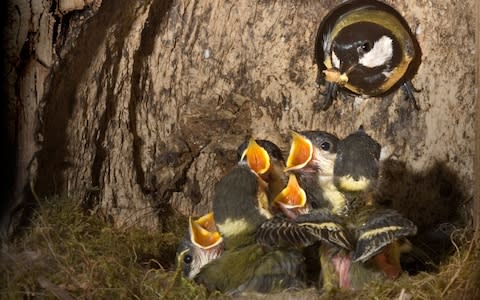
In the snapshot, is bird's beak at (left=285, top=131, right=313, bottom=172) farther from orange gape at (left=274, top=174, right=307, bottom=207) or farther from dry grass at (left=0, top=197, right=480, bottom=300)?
dry grass at (left=0, top=197, right=480, bottom=300)

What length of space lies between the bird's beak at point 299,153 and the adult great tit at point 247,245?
0.08 meters

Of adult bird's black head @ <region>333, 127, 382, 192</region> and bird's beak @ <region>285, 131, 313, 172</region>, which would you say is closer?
adult bird's black head @ <region>333, 127, 382, 192</region>

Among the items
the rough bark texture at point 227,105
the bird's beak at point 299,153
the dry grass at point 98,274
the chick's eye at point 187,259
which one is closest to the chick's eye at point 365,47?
the rough bark texture at point 227,105

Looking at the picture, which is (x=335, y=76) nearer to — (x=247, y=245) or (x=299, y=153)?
(x=299, y=153)

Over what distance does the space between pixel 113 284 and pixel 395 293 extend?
50 centimetres

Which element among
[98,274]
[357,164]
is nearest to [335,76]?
[357,164]

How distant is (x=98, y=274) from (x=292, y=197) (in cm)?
50

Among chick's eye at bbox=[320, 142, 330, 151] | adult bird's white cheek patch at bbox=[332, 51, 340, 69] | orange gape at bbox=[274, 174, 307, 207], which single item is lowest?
orange gape at bbox=[274, 174, 307, 207]

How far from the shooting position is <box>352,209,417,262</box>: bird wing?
140cm

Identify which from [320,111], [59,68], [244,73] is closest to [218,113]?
[244,73]

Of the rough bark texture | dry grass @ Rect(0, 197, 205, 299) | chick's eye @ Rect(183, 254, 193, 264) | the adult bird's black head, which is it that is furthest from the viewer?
the rough bark texture

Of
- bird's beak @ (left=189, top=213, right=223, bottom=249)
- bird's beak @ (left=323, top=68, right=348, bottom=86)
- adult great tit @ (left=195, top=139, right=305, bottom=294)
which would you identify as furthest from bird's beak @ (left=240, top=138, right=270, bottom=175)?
bird's beak @ (left=323, top=68, right=348, bottom=86)

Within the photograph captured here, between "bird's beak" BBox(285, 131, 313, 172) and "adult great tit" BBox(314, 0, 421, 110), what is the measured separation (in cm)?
31

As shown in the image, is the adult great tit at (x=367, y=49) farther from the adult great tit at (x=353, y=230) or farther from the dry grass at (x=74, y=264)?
the dry grass at (x=74, y=264)
